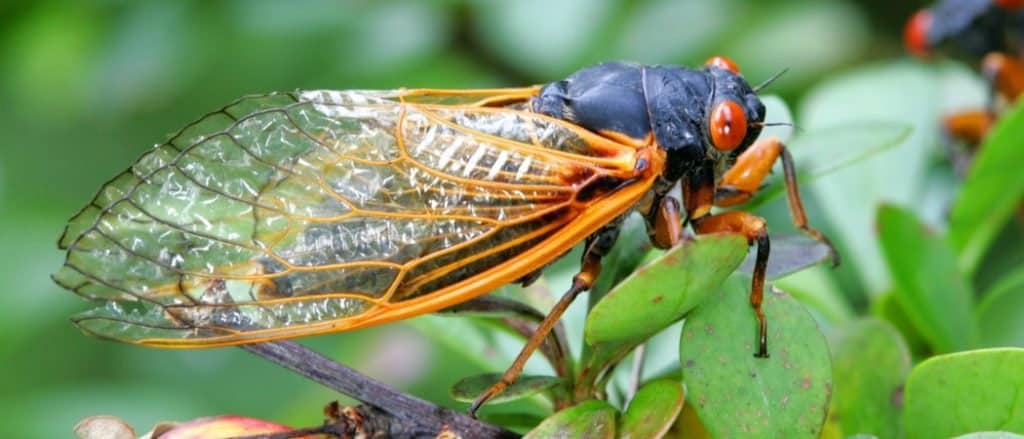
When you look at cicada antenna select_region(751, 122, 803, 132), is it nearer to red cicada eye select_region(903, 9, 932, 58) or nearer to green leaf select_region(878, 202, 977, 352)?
green leaf select_region(878, 202, 977, 352)

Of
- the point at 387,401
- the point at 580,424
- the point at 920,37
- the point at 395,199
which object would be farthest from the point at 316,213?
the point at 920,37

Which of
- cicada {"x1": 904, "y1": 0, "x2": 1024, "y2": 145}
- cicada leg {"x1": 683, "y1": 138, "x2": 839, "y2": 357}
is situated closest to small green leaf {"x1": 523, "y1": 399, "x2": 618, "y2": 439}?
cicada leg {"x1": 683, "y1": 138, "x2": 839, "y2": 357}

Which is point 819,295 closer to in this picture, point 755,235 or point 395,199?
point 755,235

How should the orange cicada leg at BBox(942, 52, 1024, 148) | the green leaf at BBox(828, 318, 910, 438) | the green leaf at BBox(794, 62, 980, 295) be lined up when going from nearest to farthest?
the green leaf at BBox(828, 318, 910, 438) < the green leaf at BBox(794, 62, 980, 295) < the orange cicada leg at BBox(942, 52, 1024, 148)

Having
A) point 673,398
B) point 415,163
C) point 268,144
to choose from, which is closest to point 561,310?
point 673,398

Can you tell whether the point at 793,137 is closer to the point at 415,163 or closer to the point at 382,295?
the point at 415,163

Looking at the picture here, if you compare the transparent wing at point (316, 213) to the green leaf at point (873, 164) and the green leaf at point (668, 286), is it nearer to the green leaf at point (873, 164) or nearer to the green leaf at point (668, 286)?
the green leaf at point (668, 286)

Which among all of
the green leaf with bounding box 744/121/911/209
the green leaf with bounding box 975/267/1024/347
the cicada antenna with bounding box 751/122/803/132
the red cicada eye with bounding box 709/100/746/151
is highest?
the red cicada eye with bounding box 709/100/746/151
